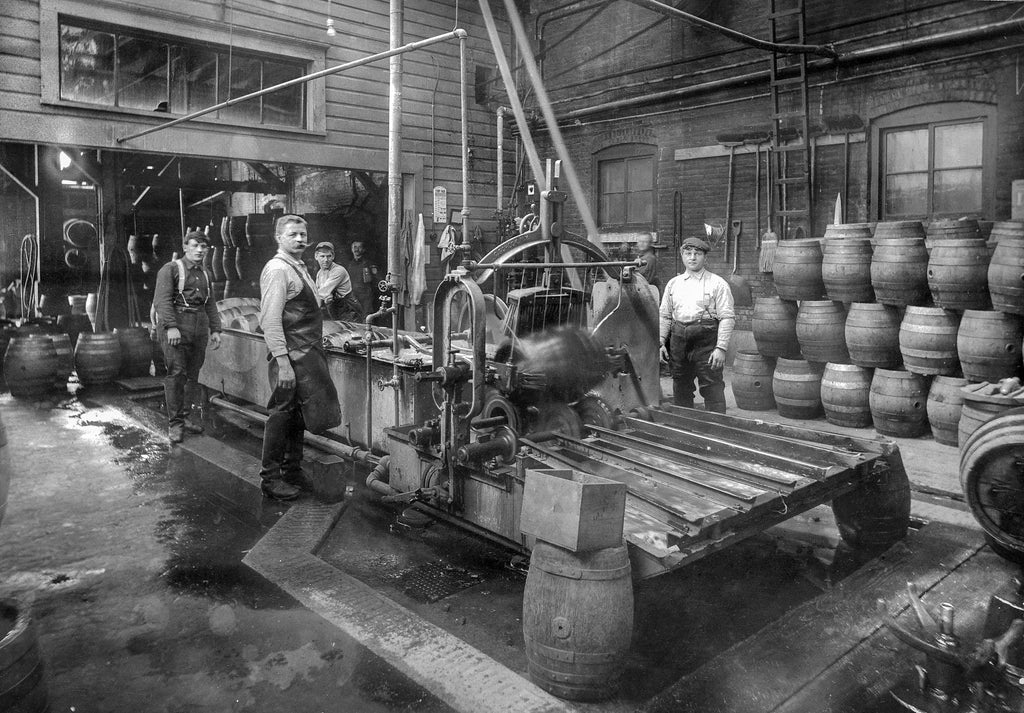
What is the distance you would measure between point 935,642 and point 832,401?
4.67 m

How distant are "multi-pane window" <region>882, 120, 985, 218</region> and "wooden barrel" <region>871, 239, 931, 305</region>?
2573mm

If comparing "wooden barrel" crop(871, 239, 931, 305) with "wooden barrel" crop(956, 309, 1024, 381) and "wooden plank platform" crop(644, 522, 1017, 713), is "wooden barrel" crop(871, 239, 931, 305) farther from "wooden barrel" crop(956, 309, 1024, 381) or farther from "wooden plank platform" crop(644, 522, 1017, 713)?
"wooden plank platform" crop(644, 522, 1017, 713)

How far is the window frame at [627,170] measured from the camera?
12203 millimetres

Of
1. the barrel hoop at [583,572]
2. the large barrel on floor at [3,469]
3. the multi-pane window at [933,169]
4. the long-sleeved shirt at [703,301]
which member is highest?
the multi-pane window at [933,169]

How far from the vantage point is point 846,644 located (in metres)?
3.52

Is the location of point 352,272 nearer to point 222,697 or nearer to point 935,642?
point 222,697

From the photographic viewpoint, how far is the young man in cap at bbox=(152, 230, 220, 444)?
7453 mm

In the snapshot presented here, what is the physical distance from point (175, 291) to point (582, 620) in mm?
6008

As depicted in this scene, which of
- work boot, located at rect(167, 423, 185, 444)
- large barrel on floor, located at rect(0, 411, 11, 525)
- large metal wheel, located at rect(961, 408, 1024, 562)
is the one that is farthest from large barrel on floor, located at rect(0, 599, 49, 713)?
large metal wheel, located at rect(961, 408, 1024, 562)

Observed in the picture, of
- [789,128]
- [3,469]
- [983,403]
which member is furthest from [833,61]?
[3,469]

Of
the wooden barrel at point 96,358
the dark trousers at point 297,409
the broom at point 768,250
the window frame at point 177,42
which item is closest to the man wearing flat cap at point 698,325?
the broom at point 768,250

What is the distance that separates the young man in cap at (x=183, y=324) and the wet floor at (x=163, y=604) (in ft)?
3.23

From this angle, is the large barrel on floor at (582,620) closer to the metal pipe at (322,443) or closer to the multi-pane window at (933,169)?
the metal pipe at (322,443)

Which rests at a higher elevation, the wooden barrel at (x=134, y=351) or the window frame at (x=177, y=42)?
the window frame at (x=177, y=42)
